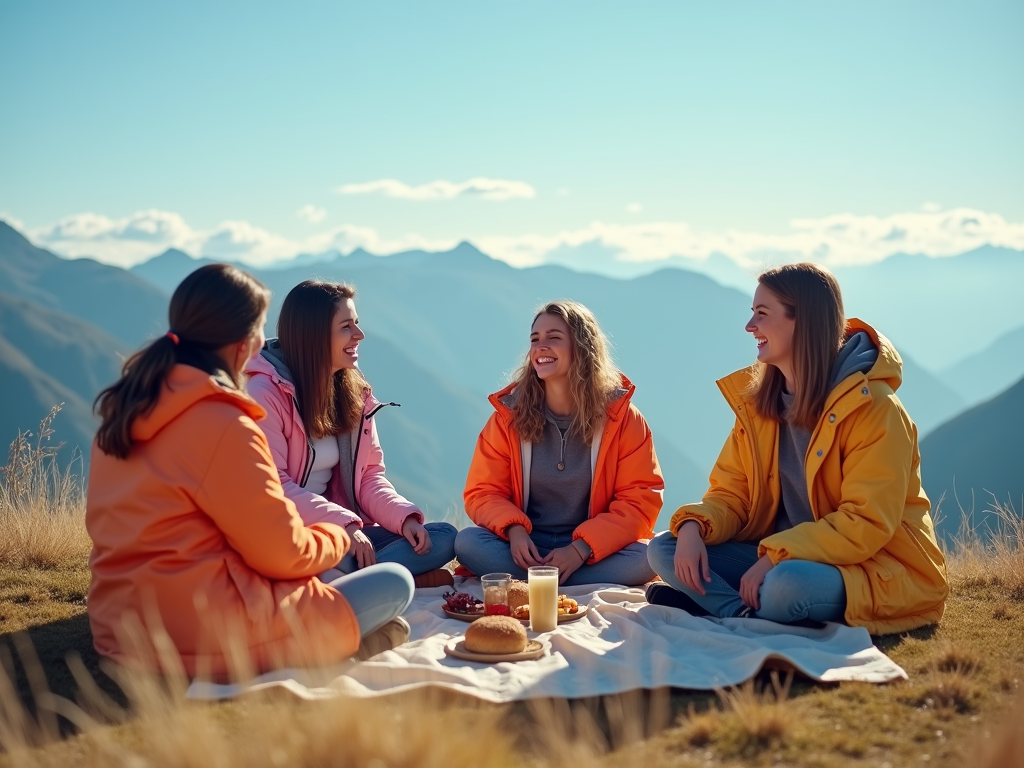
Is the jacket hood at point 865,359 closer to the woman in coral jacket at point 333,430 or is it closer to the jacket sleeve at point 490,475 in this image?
the jacket sleeve at point 490,475

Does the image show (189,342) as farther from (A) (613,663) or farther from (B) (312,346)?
(A) (613,663)

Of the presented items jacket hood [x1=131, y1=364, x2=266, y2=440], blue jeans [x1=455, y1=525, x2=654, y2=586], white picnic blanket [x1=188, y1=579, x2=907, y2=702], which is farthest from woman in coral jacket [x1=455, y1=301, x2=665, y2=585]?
jacket hood [x1=131, y1=364, x2=266, y2=440]

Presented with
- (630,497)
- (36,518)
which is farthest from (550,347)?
(36,518)

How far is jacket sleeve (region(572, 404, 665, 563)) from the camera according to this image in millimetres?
5227

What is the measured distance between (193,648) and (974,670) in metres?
2.95

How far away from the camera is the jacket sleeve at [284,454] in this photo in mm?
4773

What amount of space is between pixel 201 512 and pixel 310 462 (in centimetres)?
187

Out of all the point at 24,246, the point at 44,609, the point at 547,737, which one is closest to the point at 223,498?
the point at 547,737

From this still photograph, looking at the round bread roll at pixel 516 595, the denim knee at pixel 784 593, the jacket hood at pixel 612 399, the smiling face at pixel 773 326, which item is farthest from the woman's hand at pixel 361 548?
the smiling face at pixel 773 326

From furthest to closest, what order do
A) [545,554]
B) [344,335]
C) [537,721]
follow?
[545,554] < [344,335] < [537,721]

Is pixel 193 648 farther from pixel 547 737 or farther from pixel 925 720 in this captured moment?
pixel 925 720

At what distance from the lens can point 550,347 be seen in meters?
5.30

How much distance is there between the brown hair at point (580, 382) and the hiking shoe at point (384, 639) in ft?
5.61

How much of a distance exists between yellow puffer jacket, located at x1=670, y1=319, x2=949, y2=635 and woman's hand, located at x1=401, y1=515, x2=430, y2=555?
1.90 meters
